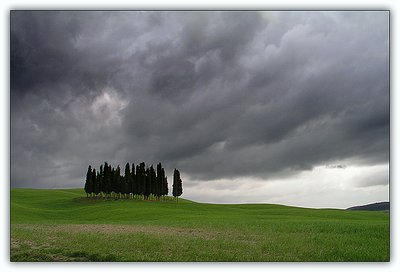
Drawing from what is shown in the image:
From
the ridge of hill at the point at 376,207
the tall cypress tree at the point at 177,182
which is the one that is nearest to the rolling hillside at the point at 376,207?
the ridge of hill at the point at 376,207

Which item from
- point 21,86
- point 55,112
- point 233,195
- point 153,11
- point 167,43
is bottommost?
point 233,195

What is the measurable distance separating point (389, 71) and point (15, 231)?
667 inches

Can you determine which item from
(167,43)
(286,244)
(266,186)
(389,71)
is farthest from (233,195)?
(389,71)

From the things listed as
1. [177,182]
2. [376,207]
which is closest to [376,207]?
[376,207]

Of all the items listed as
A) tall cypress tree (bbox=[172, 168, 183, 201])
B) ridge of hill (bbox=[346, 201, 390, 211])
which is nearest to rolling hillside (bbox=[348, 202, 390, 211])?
ridge of hill (bbox=[346, 201, 390, 211])

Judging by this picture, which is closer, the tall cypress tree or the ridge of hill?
the ridge of hill

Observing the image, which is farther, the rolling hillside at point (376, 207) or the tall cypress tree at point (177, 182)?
the tall cypress tree at point (177, 182)

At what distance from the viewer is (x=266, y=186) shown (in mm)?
16031

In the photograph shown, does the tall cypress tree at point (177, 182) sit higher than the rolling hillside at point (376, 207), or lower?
higher

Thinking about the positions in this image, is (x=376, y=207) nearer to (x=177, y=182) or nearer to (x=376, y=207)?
(x=376, y=207)

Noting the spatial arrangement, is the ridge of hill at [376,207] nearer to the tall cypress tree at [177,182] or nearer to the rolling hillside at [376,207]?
the rolling hillside at [376,207]

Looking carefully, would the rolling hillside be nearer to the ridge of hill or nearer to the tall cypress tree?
the ridge of hill

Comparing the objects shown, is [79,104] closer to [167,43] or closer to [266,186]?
[167,43]

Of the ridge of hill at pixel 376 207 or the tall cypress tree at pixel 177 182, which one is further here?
the tall cypress tree at pixel 177 182
